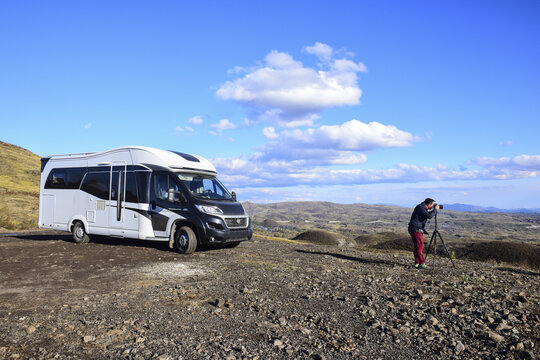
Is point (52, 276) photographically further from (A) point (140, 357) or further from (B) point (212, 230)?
(A) point (140, 357)

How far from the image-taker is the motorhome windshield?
1253 centimetres

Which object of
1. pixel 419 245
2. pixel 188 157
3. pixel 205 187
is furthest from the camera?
pixel 188 157

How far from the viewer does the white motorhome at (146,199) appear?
39.2 ft

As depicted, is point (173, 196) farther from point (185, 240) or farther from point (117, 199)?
point (117, 199)

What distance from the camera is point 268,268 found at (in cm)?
983

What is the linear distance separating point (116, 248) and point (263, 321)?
9600 mm

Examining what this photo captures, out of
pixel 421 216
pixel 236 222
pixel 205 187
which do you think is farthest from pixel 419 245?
pixel 205 187

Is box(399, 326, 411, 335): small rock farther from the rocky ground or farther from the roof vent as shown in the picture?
the roof vent

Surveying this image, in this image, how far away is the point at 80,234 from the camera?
14648 mm

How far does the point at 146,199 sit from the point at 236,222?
10.5 feet

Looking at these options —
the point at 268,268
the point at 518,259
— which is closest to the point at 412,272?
the point at 268,268

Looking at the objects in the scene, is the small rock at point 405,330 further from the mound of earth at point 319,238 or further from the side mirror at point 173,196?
the mound of earth at point 319,238

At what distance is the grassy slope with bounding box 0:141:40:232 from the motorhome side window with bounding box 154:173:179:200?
15.6 m

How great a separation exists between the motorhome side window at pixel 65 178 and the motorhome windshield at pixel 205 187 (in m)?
4.88
